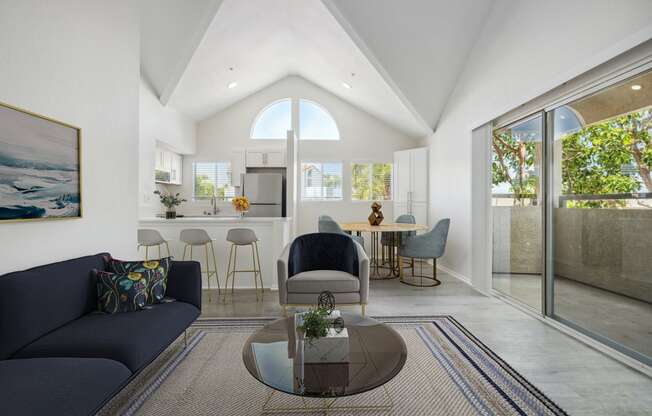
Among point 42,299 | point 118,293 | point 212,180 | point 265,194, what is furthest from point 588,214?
point 212,180

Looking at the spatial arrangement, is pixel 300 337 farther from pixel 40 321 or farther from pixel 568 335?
pixel 568 335

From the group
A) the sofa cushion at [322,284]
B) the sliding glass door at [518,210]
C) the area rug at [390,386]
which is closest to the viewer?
the area rug at [390,386]

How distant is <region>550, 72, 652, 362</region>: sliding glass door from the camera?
2348mm

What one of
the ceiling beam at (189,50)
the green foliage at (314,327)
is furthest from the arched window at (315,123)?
the green foliage at (314,327)

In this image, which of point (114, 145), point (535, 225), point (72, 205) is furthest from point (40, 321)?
point (535, 225)

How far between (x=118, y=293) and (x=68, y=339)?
0.44m

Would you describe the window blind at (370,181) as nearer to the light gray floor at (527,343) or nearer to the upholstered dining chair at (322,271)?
the light gray floor at (527,343)

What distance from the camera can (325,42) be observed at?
16.4ft

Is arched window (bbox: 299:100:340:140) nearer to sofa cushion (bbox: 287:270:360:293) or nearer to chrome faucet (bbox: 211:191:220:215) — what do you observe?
chrome faucet (bbox: 211:191:220:215)

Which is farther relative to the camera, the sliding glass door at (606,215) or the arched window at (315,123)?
the arched window at (315,123)

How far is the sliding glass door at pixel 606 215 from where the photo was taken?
235cm

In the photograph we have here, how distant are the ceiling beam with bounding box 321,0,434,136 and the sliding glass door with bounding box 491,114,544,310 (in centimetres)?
166

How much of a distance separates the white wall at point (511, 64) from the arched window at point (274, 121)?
2.98m

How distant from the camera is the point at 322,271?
11.3ft
